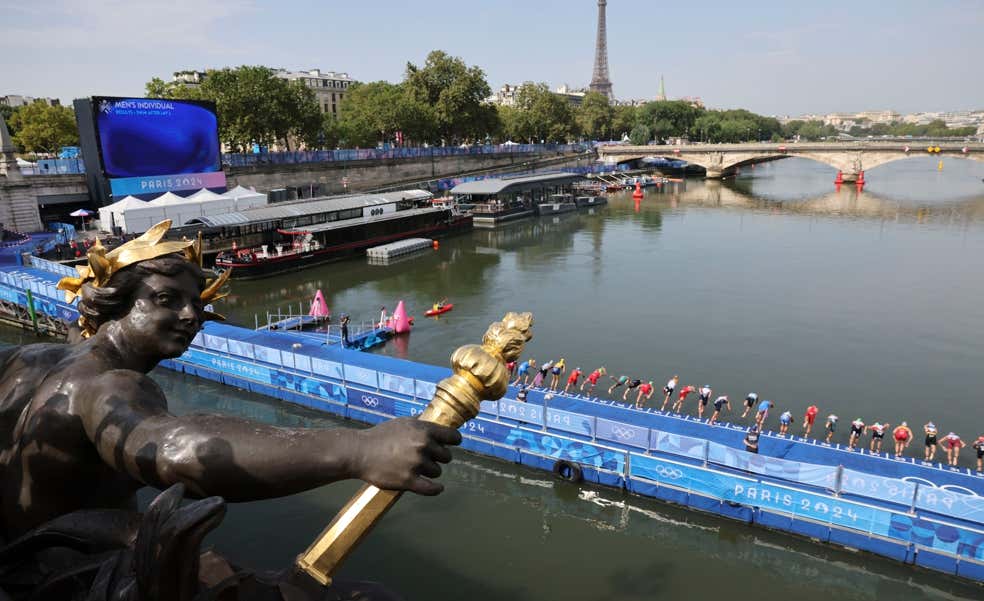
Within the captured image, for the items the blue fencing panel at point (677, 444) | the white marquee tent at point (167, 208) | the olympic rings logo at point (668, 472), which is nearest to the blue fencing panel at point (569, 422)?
the blue fencing panel at point (677, 444)

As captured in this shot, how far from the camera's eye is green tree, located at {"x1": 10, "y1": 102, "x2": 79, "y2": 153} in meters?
69.0

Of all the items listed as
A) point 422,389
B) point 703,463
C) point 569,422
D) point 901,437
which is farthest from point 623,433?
point 901,437

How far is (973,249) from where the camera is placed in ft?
168

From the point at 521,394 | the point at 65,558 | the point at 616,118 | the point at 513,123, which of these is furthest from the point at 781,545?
the point at 616,118

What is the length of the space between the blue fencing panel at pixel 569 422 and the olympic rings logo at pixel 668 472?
2076 millimetres

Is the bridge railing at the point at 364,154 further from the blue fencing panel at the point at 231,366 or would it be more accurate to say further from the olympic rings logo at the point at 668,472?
the olympic rings logo at the point at 668,472

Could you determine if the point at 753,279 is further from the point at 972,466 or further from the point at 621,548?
the point at 621,548

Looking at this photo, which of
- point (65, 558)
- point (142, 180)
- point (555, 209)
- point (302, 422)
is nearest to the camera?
point (65, 558)

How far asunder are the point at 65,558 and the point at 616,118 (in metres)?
157

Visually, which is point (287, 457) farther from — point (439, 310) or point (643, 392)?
point (439, 310)

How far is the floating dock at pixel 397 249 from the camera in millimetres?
49844

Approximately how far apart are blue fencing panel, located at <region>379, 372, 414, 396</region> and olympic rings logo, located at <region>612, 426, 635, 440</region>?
665cm

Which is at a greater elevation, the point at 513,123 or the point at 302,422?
the point at 513,123

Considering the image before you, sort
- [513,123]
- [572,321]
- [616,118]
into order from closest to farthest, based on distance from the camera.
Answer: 1. [572,321]
2. [513,123]
3. [616,118]
